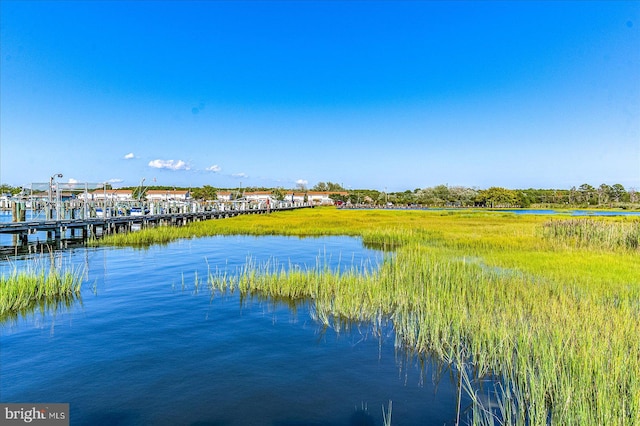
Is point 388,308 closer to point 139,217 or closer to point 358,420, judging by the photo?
point 358,420

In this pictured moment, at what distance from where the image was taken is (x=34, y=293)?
10812mm

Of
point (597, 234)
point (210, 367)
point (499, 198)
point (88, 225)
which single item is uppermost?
point (499, 198)

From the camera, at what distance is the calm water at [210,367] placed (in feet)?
18.7

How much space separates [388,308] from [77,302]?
30.9 feet


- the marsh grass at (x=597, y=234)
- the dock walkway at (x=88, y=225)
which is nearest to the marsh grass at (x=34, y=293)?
the dock walkway at (x=88, y=225)

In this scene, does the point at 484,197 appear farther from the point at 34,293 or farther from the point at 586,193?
the point at 34,293

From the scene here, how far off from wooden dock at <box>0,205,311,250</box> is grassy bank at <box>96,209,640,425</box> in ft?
53.9

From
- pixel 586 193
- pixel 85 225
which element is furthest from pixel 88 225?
pixel 586 193

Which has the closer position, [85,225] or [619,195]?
[85,225]

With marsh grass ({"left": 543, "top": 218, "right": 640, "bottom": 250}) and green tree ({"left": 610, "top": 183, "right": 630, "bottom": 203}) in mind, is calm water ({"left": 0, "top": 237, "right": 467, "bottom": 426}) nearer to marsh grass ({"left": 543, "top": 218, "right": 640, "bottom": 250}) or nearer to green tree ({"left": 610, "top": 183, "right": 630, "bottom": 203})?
marsh grass ({"left": 543, "top": 218, "right": 640, "bottom": 250})

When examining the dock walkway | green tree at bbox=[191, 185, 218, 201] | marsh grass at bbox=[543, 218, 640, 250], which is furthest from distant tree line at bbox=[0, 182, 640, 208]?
marsh grass at bbox=[543, 218, 640, 250]

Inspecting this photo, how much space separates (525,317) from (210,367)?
6896 mm

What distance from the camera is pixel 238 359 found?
293 inches

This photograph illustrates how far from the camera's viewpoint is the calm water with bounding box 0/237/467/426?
5.70 meters
